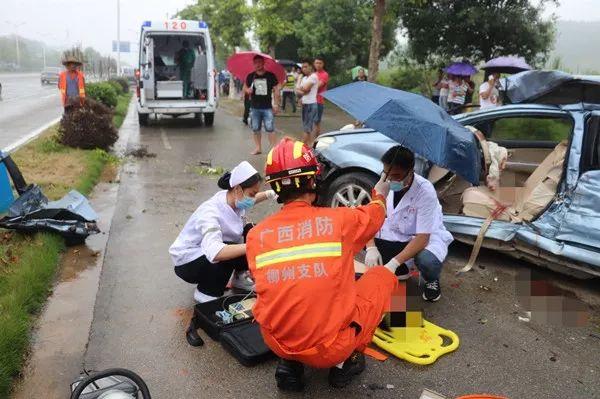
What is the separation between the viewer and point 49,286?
155 inches

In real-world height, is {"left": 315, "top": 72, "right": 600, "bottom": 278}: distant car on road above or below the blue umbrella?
below

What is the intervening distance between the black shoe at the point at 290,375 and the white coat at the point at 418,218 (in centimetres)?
137

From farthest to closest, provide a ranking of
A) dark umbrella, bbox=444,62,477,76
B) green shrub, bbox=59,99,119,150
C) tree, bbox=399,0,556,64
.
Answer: tree, bbox=399,0,556,64
dark umbrella, bbox=444,62,477,76
green shrub, bbox=59,99,119,150

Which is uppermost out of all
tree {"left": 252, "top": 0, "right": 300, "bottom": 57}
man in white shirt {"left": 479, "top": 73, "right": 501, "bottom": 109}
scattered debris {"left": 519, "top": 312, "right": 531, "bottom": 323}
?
tree {"left": 252, "top": 0, "right": 300, "bottom": 57}

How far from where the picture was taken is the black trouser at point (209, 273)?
353 cm

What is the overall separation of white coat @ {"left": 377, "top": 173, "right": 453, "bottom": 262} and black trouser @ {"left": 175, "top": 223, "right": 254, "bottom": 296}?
3.86ft

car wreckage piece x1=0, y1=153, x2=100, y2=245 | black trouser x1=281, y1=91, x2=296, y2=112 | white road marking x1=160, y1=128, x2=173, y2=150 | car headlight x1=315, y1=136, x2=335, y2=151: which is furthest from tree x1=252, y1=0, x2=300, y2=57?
car wreckage piece x1=0, y1=153, x2=100, y2=245

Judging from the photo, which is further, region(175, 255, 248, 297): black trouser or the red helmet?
region(175, 255, 248, 297): black trouser

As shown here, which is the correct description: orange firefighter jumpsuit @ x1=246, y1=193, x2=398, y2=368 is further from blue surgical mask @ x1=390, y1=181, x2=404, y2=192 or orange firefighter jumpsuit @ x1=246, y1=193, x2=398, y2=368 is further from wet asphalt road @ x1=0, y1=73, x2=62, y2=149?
wet asphalt road @ x1=0, y1=73, x2=62, y2=149

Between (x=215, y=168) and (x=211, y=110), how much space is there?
5026 millimetres

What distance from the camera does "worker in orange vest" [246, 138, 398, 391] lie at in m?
2.37

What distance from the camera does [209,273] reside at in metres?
3.56

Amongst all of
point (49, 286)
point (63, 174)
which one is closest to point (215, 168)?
point (63, 174)

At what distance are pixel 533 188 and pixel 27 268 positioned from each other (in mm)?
4271
